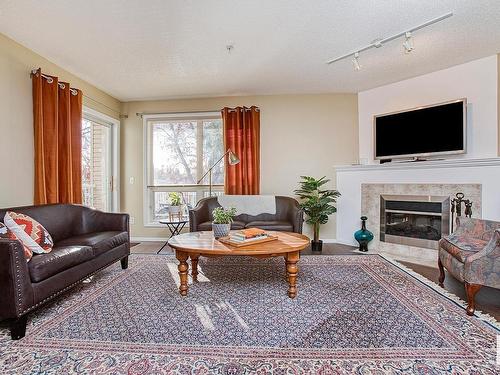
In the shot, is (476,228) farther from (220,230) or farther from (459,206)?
(220,230)

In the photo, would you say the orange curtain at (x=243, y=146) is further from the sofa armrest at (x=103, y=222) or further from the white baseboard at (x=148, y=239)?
the sofa armrest at (x=103, y=222)

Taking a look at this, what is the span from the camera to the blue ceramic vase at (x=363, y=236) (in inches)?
156

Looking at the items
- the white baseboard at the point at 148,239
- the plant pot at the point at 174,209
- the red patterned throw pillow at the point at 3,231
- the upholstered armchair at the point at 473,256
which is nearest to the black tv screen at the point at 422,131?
the upholstered armchair at the point at 473,256

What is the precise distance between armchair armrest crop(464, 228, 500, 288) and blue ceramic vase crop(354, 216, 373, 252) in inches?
78.3

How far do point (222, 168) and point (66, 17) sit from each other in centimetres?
290

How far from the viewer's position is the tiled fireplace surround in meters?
3.29

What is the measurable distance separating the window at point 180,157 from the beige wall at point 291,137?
167 mm

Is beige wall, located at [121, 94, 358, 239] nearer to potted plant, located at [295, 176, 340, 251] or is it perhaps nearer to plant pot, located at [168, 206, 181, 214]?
potted plant, located at [295, 176, 340, 251]

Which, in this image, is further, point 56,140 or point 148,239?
point 148,239

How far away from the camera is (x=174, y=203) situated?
4523mm

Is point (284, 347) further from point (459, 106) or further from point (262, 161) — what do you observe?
point (459, 106)

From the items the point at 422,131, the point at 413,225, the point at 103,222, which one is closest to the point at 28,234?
the point at 103,222

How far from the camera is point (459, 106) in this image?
3389 mm

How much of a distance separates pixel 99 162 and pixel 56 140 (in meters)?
1.41
